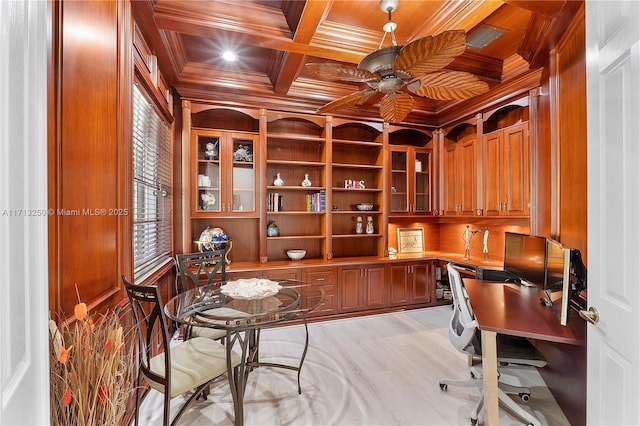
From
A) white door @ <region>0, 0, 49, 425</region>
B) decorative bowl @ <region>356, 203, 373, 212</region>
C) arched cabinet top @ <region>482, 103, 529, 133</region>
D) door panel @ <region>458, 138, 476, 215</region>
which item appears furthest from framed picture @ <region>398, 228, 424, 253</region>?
white door @ <region>0, 0, 49, 425</region>

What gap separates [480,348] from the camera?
2.04 metres

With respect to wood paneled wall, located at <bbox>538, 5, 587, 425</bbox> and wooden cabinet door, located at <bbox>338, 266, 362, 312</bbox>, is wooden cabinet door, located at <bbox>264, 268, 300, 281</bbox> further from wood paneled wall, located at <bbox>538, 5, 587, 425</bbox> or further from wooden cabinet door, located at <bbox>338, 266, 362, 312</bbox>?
wood paneled wall, located at <bbox>538, 5, 587, 425</bbox>

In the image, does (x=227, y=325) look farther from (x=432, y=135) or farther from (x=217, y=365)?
(x=432, y=135)

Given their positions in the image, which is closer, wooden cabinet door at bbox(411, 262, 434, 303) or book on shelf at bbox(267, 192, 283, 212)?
book on shelf at bbox(267, 192, 283, 212)

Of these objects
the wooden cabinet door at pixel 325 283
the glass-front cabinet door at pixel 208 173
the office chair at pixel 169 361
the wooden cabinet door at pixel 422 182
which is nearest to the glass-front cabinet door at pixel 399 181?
the wooden cabinet door at pixel 422 182

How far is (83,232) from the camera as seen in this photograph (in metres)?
1.42

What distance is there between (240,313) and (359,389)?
118 centimetres

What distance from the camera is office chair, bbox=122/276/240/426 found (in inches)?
61.2

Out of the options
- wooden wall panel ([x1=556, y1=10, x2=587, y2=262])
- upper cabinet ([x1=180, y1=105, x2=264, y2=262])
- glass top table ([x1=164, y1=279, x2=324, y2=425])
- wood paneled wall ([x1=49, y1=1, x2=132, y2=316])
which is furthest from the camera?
upper cabinet ([x1=180, y1=105, x2=264, y2=262])

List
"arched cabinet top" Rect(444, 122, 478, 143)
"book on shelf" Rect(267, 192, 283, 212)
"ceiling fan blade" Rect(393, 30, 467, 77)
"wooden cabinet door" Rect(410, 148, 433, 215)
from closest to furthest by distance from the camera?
"ceiling fan blade" Rect(393, 30, 467, 77)
"book on shelf" Rect(267, 192, 283, 212)
"arched cabinet top" Rect(444, 122, 478, 143)
"wooden cabinet door" Rect(410, 148, 433, 215)

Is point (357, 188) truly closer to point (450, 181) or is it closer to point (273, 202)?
point (273, 202)
